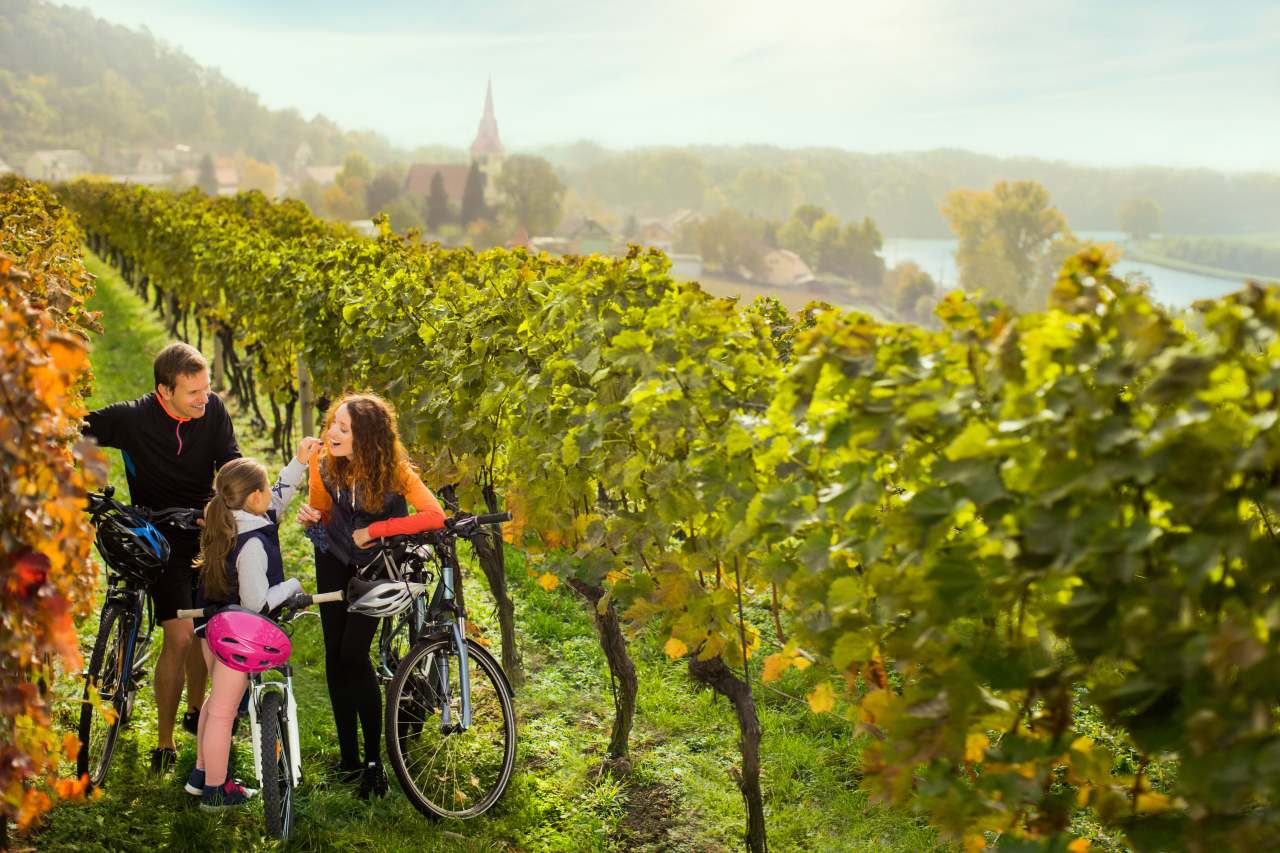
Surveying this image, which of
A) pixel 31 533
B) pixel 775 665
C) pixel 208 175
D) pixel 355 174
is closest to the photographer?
pixel 31 533

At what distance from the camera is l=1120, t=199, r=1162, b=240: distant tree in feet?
579

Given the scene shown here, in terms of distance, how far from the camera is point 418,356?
21.8 feet

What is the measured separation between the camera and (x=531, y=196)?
405 feet

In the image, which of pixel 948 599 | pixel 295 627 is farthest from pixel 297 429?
pixel 948 599

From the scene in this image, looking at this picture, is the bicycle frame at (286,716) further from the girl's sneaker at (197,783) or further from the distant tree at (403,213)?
the distant tree at (403,213)

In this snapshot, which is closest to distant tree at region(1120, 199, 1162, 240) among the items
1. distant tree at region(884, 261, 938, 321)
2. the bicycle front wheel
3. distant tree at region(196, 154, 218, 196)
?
distant tree at region(884, 261, 938, 321)

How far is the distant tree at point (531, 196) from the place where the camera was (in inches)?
4855

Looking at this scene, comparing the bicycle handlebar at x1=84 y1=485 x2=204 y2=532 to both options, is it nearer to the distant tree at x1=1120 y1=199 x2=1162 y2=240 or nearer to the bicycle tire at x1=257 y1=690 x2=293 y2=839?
the bicycle tire at x1=257 y1=690 x2=293 y2=839

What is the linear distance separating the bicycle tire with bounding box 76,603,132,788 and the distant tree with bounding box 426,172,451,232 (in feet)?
390

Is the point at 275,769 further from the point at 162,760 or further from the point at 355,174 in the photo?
the point at 355,174

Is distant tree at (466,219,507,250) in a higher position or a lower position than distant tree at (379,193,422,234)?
lower

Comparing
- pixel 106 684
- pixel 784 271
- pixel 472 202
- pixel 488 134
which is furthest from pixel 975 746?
pixel 488 134

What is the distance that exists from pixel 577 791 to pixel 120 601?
6.71 feet

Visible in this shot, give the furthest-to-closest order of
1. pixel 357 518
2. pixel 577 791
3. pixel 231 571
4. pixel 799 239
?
pixel 799 239
pixel 577 791
pixel 357 518
pixel 231 571
